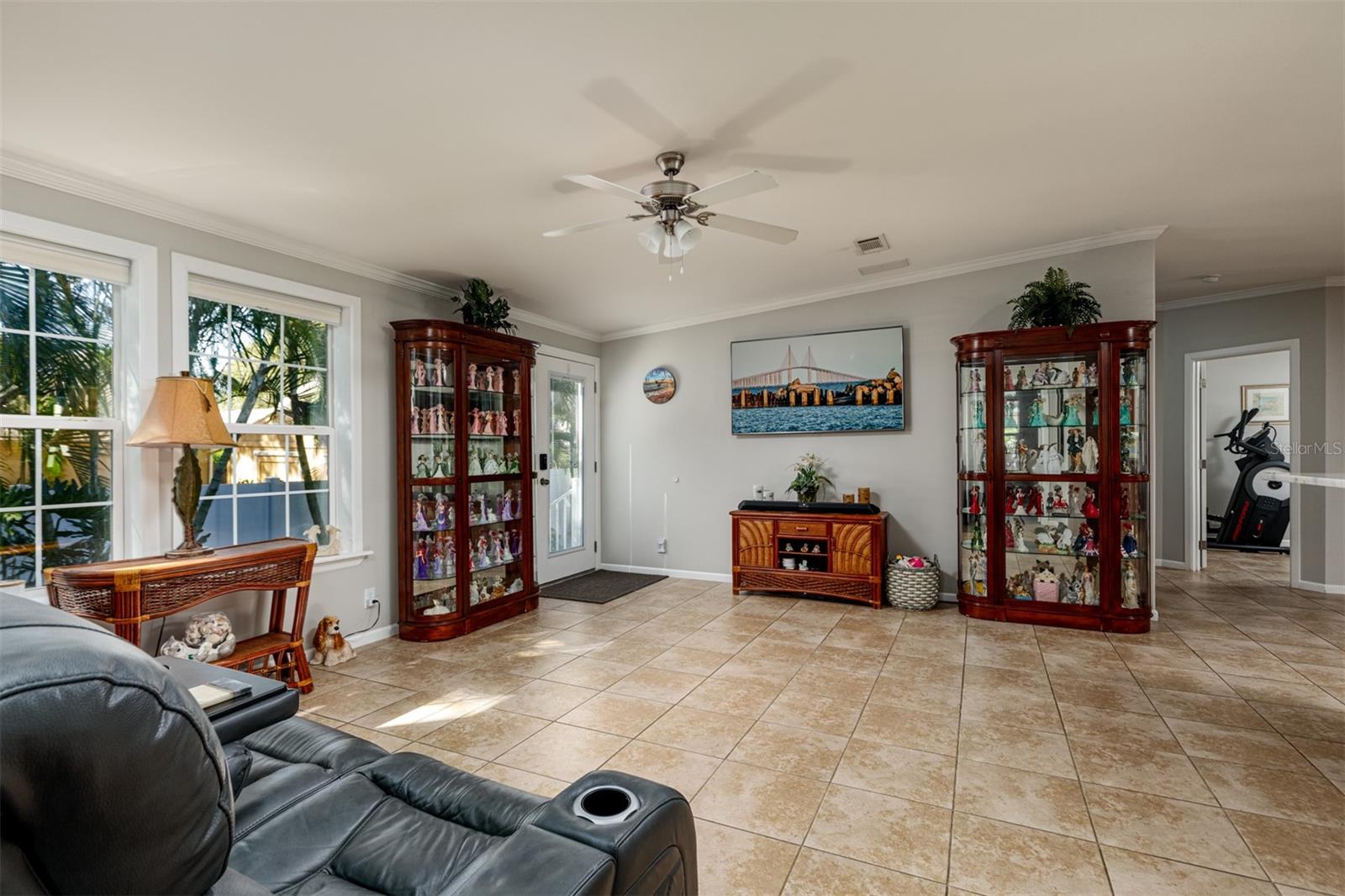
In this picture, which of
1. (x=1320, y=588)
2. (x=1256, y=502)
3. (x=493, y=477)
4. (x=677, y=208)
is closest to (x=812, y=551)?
(x=493, y=477)

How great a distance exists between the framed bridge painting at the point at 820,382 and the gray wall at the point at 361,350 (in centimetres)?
263

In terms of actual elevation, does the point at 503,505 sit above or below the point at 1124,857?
above

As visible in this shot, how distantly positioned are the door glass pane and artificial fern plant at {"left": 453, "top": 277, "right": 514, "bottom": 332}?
1.27 meters

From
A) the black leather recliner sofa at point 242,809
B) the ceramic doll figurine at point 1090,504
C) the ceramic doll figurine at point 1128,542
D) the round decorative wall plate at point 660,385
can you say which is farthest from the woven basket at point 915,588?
the black leather recliner sofa at point 242,809

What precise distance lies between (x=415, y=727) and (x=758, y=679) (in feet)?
5.58

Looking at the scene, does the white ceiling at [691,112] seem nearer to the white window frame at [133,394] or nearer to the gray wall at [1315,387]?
the white window frame at [133,394]

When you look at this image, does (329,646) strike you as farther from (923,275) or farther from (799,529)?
(923,275)

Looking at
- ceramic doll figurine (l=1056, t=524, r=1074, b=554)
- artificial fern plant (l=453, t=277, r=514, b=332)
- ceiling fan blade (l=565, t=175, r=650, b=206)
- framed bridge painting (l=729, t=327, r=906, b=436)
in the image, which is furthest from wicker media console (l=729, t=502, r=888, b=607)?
ceiling fan blade (l=565, t=175, r=650, b=206)

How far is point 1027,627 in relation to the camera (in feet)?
13.9

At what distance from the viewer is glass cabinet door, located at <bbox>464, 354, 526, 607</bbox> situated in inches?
178

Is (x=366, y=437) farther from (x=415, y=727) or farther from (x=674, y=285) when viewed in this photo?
(x=674, y=285)

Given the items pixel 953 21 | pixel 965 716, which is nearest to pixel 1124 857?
pixel 965 716

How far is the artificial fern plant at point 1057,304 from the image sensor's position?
4.06 m

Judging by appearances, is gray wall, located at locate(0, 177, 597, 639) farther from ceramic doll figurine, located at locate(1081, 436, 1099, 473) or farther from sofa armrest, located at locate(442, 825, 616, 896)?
ceramic doll figurine, located at locate(1081, 436, 1099, 473)
